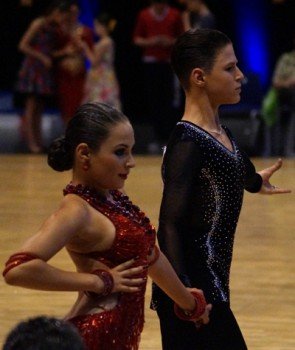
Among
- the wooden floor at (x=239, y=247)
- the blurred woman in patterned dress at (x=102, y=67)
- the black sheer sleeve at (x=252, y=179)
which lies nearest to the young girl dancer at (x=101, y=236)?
the black sheer sleeve at (x=252, y=179)

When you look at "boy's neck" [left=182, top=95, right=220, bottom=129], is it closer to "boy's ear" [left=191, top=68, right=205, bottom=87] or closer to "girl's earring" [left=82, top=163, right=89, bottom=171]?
"boy's ear" [left=191, top=68, right=205, bottom=87]

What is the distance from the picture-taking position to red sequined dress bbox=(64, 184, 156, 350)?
3225mm

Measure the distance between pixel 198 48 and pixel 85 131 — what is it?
76cm

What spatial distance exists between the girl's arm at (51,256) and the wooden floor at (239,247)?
2.49 meters

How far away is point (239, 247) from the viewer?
8.05m

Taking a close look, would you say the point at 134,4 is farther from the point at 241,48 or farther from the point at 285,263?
the point at 285,263

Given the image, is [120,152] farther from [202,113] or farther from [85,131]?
[202,113]

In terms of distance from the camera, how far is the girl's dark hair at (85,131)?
3.29 meters

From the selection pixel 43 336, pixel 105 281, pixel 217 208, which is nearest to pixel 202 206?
pixel 217 208

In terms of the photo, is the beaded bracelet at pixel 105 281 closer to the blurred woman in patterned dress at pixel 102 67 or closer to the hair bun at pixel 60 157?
the hair bun at pixel 60 157

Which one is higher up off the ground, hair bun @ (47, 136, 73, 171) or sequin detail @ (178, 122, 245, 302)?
hair bun @ (47, 136, 73, 171)

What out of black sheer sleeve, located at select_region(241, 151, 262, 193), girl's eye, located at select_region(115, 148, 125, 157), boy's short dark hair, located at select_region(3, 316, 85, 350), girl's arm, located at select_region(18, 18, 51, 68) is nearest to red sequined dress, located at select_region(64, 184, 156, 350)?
girl's eye, located at select_region(115, 148, 125, 157)

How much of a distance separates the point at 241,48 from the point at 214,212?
1275 centimetres

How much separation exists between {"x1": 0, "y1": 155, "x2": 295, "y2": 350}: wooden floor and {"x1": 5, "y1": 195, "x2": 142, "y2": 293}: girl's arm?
8.18ft
